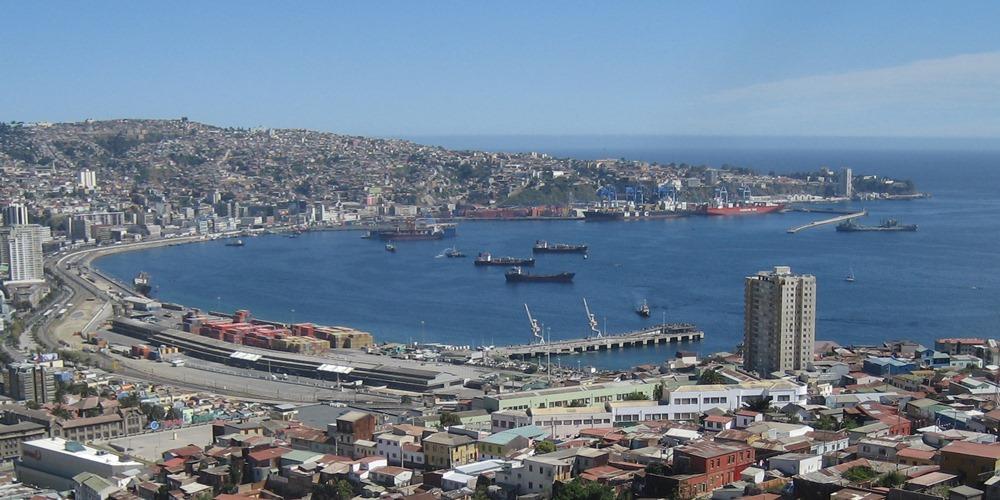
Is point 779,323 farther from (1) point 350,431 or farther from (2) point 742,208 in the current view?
(2) point 742,208

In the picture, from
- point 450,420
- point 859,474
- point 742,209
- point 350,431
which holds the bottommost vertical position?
point 742,209

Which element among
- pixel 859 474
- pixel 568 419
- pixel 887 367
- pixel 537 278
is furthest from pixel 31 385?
pixel 537 278

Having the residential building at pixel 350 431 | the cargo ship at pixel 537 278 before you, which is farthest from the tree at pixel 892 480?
→ the cargo ship at pixel 537 278

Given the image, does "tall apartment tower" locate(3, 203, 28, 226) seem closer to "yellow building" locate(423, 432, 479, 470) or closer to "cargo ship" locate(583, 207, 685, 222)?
"cargo ship" locate(583, 207, 685, 222)

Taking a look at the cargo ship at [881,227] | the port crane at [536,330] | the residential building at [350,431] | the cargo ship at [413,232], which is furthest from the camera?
the cargo ship at [413,232]

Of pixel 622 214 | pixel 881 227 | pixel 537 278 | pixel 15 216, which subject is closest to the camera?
pixel 537 278

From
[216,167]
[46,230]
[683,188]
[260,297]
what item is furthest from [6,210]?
[683,188]

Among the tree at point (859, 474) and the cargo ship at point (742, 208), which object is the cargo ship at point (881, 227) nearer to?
the cargo ship at point (742, 208)

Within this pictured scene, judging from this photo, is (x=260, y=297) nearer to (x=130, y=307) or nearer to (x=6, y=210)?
(x=130, y=307)
